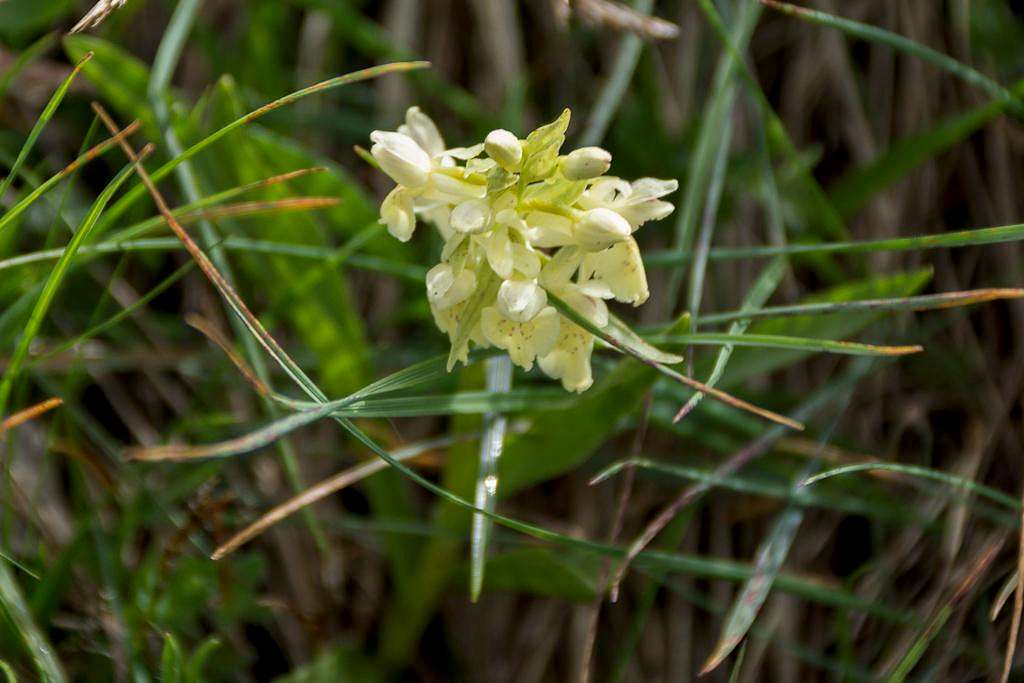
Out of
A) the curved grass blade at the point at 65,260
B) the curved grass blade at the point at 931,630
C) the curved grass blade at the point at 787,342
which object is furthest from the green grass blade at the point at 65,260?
the curved grass blade at the point at 931,630

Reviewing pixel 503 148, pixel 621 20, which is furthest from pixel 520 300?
pixel 621 20

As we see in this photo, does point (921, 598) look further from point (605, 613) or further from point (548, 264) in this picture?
point (548, 264)

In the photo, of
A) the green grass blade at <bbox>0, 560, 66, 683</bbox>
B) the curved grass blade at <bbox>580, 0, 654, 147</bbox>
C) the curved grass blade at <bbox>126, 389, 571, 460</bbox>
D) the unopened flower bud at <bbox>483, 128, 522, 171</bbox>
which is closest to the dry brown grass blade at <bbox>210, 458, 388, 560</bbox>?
the curved grass blade at <bbox>126, 389, 571, 460</bbox>

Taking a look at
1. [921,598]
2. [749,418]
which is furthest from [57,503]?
[921,598]

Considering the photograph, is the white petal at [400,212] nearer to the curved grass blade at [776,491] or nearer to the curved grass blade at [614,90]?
the curved grass blade at [776,491]

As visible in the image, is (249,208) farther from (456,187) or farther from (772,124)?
(772,124)

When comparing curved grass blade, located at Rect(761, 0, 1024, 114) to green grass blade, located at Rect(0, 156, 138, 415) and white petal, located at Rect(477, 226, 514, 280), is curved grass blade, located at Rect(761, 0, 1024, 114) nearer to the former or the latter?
white petal, located at Rect(477, 226, 514, 280)
